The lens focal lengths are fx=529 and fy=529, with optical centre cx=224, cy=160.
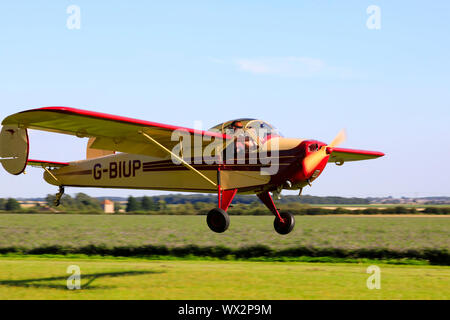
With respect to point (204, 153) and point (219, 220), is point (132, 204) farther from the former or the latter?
point (219, 220)

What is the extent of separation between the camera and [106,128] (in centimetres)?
1304

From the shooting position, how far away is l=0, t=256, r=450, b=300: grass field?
12922 mm

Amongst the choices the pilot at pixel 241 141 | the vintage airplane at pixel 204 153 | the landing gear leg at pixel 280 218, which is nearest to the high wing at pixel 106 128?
the vintage airplane at pixel 204 153

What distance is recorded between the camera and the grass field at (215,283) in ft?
42.4

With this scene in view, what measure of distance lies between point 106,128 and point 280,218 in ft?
17.5

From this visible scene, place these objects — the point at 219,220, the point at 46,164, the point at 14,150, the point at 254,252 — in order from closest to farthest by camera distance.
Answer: the point at 219,220 → the point at 14,150 → the point at 46,164 → the point at 254,252

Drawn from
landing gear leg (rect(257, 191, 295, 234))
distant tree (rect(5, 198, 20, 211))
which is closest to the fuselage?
landing gear leg (rect(257, 191, 295, 234))

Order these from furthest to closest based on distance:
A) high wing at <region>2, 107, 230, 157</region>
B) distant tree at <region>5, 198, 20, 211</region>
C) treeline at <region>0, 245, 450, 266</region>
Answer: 1. distant tree at <region>5, 198, 20, 211</region>
2. treeline at <region>0, 245, 450, 266</region>
3. high wing at <region>2, 107, 230, 157</region>

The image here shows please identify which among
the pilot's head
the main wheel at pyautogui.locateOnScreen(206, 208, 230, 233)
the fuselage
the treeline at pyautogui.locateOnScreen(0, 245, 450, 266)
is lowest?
the treeline at pyautogui.locateOnScreen(0, 245, 450, 266)

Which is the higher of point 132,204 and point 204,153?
point 204,153

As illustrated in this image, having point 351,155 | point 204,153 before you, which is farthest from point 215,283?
point 351,155

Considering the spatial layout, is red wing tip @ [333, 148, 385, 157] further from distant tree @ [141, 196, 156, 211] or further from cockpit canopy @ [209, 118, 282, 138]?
distant tree @ [141, 196, 156, 211]

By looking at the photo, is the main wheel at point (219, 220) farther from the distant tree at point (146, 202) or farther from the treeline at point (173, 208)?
the distant tree at point (146, 202)
